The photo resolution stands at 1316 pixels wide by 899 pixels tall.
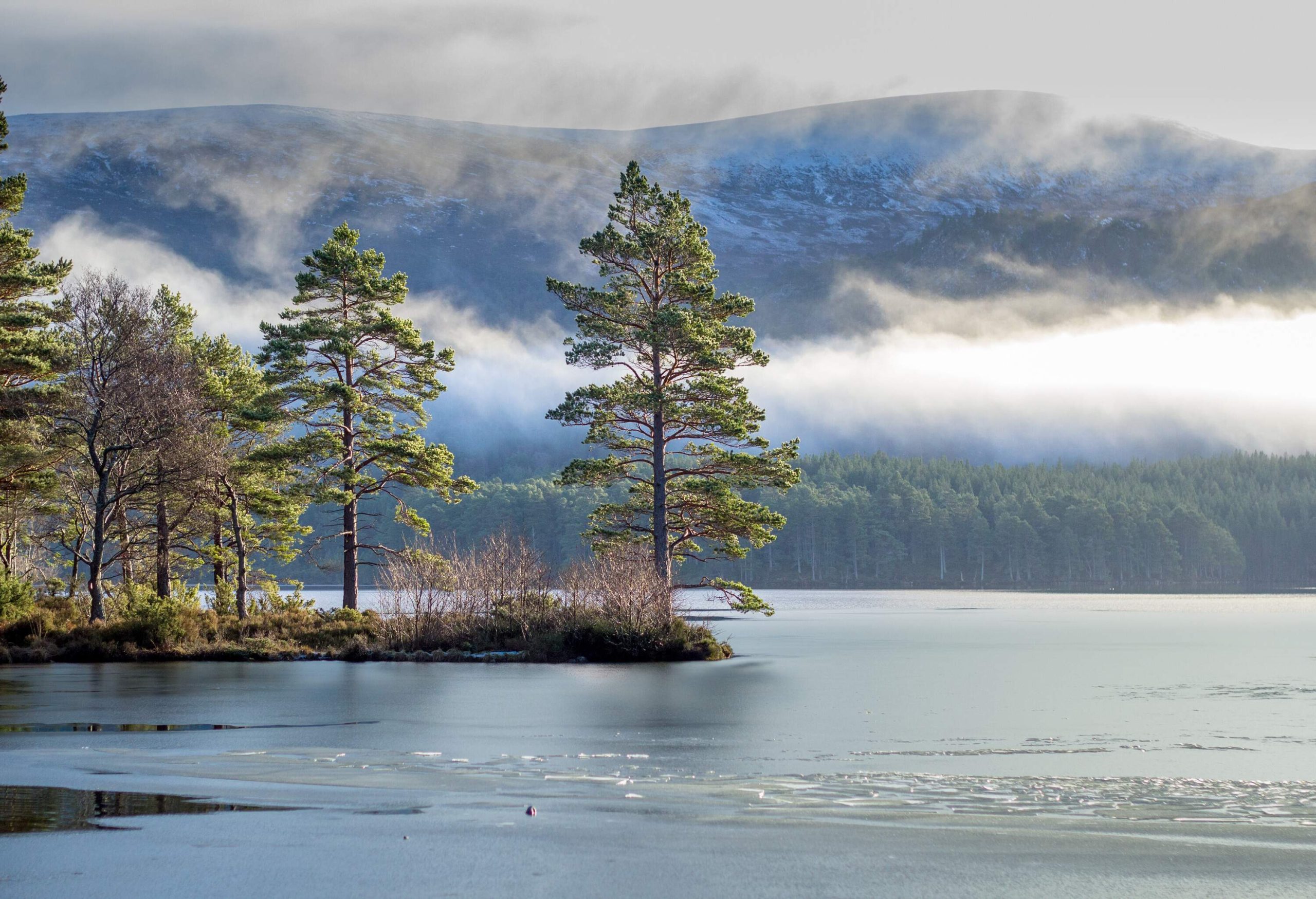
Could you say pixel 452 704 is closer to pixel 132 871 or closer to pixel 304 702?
pixel 304 702

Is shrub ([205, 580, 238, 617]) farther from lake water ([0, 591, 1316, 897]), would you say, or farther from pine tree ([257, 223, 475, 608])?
lake water ([0, 591, 1316, 897])

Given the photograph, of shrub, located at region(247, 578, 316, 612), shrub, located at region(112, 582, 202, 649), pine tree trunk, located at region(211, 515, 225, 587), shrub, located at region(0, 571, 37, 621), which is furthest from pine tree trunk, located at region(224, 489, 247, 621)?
shrub, located at region(0, 571, 37, 621)

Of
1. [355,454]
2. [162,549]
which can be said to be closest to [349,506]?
[355,454]

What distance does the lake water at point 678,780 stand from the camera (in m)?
11.0

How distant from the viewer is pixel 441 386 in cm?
5278

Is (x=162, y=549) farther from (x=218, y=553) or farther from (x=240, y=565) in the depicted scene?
(x=240, y=565)

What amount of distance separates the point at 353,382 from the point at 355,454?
3.00 metres

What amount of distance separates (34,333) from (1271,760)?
47.1m

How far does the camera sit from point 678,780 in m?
16.3

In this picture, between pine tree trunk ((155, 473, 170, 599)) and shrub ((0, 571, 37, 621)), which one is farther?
pine tree trunk ((155, 473, 170, 599))

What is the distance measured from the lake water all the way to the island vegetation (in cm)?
731

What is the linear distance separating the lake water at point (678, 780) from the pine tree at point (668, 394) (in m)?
13.0

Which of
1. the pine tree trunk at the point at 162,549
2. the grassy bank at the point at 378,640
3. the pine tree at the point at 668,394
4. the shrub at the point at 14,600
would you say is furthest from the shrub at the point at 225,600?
the pine tree at the point at 668,394

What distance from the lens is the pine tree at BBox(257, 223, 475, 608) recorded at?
1975 inches
